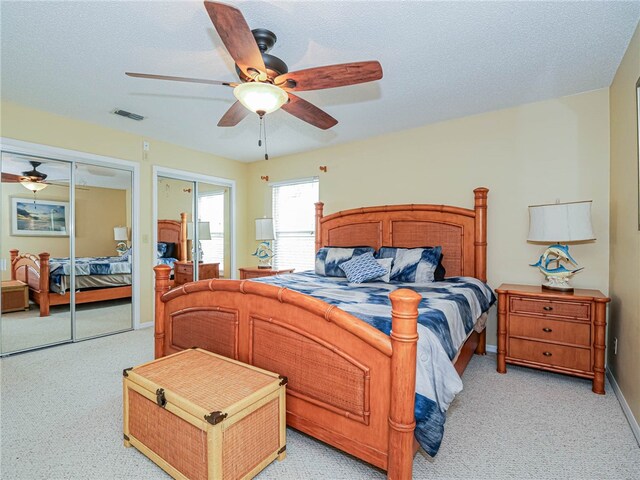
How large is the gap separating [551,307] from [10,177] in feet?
16.9

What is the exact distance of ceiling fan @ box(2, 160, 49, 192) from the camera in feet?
10.9

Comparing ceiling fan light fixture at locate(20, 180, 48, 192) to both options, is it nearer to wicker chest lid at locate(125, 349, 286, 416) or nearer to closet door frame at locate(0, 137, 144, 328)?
closet door frame at locate(0, 137, 144, 328)

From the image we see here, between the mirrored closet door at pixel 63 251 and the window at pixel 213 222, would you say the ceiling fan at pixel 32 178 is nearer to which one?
the mirrored closet door at pixel 63 251

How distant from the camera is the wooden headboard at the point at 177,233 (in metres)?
4.54

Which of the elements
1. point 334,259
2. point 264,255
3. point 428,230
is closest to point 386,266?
point 334,259

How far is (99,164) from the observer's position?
394 centimetres

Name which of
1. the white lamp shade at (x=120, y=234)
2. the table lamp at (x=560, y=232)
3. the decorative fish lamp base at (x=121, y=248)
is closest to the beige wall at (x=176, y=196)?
the white lamp shade at (x=120, y=234)

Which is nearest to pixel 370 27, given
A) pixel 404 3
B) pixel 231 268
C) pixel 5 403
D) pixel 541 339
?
pixel 404 3

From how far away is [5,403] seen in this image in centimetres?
232

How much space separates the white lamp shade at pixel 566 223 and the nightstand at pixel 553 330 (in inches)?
18.1

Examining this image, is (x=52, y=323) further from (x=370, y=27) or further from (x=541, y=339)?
(x=541, y=339)

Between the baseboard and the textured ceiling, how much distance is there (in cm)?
243

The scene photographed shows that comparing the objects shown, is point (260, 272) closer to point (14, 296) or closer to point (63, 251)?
point (63, 251)

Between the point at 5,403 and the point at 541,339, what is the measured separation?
13.4 ft
